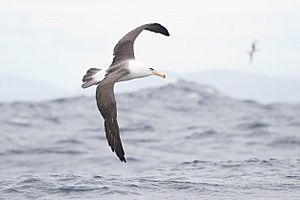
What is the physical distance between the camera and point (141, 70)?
10.8 meters

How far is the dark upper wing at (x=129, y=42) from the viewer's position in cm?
1127

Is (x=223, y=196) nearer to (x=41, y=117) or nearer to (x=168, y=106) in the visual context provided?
(x=41, y=117)

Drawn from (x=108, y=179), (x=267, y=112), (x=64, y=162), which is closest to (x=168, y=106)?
(x=267, y=112)

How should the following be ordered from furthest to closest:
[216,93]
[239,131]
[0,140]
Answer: [216,93]
[239,131]
[0,140]

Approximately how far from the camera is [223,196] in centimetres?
1069

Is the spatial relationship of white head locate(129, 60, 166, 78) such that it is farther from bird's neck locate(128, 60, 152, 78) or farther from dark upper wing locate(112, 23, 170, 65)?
dark upper wing locate(112, 23, 170, 65)

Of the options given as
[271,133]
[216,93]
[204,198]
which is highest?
[216,93]

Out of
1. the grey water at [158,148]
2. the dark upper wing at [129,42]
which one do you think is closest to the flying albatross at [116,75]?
the dark upper wing at [129,42]

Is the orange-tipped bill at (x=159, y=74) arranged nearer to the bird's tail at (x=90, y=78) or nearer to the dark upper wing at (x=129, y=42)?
the dark upper wing at (x=129, y=42)

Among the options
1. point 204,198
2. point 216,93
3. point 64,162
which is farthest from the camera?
point 216,93

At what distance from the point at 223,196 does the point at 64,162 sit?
7.09 meters

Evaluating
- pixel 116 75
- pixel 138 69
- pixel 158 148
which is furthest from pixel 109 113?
pixel 158 148

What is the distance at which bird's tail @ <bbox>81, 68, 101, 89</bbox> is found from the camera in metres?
10.4

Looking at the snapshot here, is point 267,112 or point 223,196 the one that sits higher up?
point 267,112
